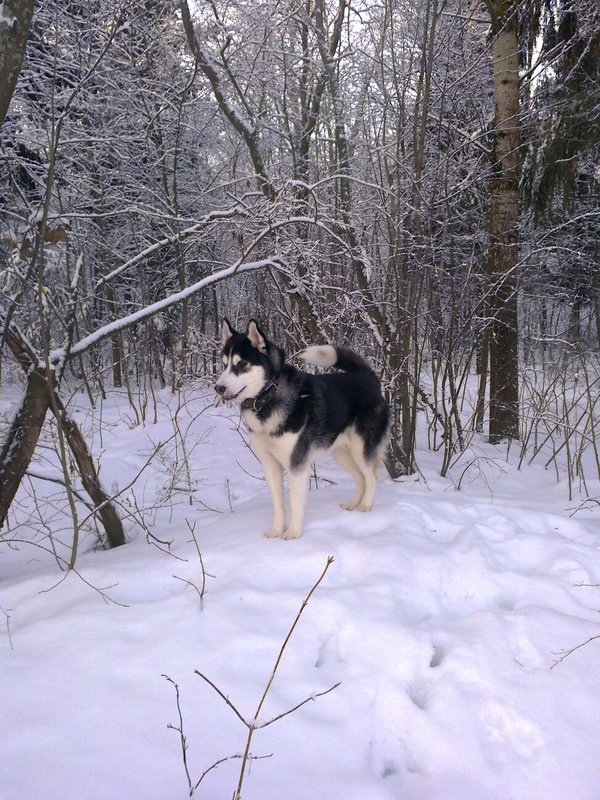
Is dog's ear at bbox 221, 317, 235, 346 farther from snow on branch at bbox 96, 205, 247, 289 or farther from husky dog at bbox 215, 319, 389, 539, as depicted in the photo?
snow on branch at bbox 96, 205, 247, 289

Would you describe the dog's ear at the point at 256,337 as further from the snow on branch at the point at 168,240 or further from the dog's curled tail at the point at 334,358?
the snow on branch at the point at 168,240

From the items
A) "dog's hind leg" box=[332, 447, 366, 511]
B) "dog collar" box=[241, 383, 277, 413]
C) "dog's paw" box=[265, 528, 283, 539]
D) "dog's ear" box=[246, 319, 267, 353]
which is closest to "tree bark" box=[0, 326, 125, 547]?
"dog collar" box=[241, 383, 277, 413]

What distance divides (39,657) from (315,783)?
1.35 metres

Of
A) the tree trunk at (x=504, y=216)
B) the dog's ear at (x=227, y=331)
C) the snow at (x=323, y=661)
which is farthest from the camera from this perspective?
the tree trunk at (x=504, y=216)

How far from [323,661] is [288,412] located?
5.83 feet

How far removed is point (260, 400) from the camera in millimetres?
3951

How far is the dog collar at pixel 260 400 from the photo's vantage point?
3.95 m

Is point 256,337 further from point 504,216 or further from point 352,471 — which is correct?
point 504,216

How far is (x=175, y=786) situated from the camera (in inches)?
73.4

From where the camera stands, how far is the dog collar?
13.0 ft

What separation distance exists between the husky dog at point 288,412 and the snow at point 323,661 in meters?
0.32

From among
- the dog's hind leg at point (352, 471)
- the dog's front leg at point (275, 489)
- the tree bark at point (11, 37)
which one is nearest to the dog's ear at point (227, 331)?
the dog's front leg at point (275, 489)

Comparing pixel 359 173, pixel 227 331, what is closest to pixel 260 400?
pixel 227 331

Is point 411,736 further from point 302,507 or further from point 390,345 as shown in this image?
point 390,345
